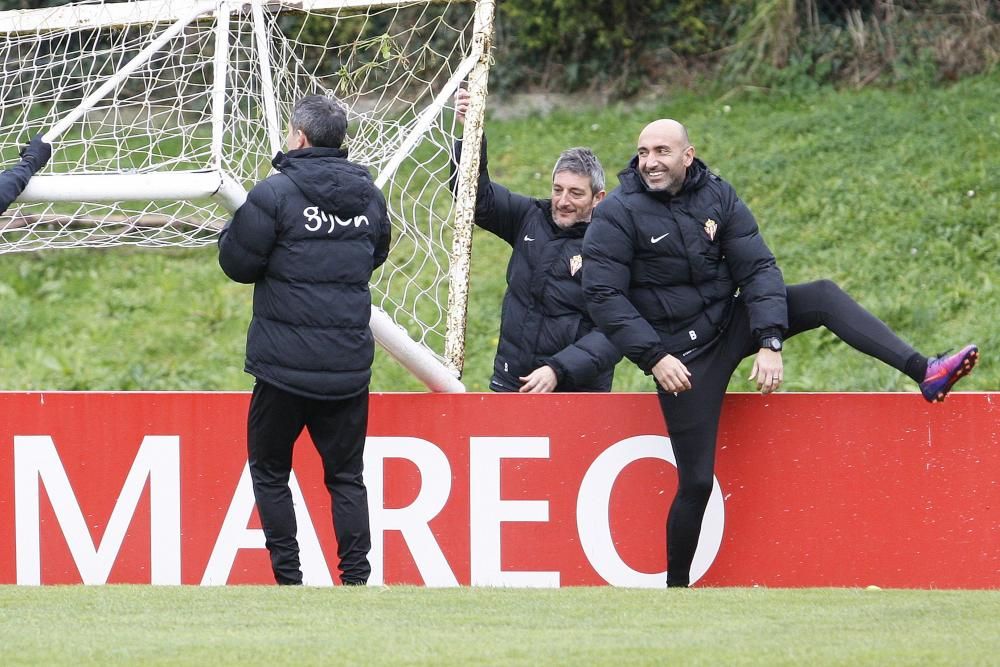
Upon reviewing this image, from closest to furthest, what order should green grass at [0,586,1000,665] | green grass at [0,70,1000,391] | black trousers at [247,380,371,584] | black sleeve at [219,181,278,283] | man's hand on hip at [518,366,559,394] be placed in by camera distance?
green grass at [0,586,1000,665] < black sleeve at [219,181,278,283] < black trousers at [247,380,371,584] < man's hand on hip at [518,366,559,394] < green grass at [0,70,1000,391]

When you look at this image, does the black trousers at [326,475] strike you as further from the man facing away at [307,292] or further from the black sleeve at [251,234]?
the black sleeve at [251,234]

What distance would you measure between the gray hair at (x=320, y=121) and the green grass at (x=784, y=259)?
491 centimetres

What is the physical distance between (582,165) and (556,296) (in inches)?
21.2

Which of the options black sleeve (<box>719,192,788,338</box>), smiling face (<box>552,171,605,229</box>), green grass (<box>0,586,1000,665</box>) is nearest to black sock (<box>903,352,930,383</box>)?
black sleeve (<box>719,192,788,338</box>)

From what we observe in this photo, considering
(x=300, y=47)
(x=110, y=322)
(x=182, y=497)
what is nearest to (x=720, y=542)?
(x=182, y=497)

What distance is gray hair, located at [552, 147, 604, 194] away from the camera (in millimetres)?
5684

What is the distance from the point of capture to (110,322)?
11.2 metres

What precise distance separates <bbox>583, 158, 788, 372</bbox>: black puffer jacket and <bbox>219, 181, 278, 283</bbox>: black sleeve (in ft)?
3.81

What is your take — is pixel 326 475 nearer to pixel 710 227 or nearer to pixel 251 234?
pixel 251 234

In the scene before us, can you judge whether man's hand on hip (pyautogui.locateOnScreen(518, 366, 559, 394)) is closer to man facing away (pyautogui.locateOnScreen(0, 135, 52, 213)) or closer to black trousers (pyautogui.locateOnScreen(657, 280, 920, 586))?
black trousers (pyautogui.locateOnScreen(657, 280, 920, 586))

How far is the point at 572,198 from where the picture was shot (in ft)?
18.8

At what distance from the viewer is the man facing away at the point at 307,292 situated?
4.86 m

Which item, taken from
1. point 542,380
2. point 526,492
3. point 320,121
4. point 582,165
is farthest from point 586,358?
point 320,121

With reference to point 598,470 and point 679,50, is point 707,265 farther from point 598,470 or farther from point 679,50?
point 679,50
